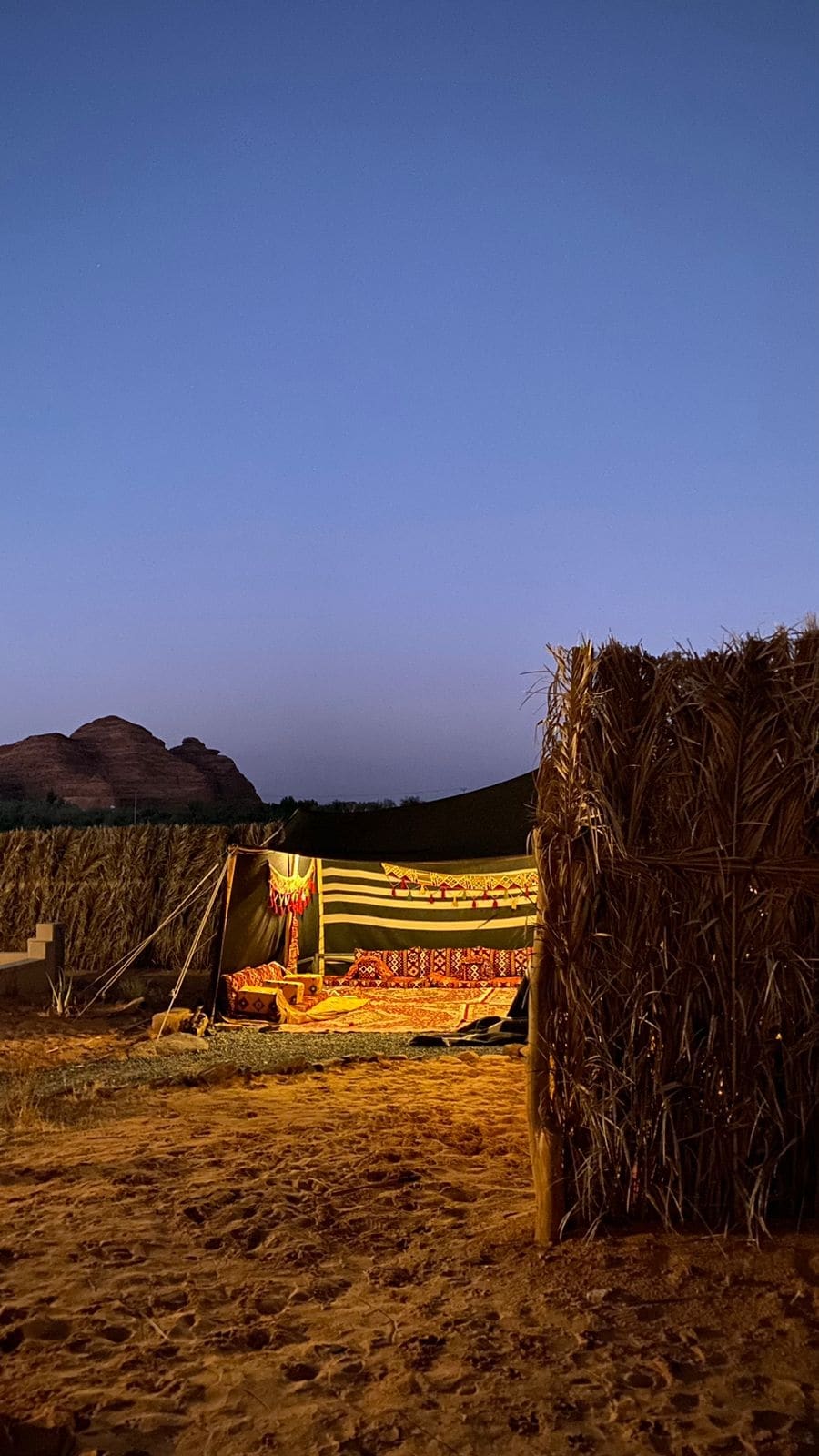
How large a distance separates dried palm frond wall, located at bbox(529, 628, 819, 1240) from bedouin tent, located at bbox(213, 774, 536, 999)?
17.1 ft

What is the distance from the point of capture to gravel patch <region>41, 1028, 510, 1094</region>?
21.7 ft

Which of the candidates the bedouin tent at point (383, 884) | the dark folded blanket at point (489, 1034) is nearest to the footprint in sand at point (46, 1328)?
the dark folded blanket at point (489, 1034)

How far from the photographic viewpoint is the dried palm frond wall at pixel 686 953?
3.39 m

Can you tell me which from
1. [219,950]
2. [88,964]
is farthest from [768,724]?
[88,964]

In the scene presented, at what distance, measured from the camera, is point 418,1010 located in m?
9.45

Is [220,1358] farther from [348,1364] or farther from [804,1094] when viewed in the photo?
[804,1094]

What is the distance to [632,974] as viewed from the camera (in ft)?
11.4

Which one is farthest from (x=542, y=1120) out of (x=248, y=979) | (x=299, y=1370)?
(x=248, y=979)

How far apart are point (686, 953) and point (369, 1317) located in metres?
1.44

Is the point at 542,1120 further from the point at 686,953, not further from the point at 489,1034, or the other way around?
the point at 489,1034

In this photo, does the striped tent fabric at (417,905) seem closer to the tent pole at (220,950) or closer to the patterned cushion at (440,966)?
the patterned cushion at (440,966)

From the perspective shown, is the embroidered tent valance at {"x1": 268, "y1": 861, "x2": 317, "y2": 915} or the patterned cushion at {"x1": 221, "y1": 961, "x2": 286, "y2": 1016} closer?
the patterned cushion at {"x1": 221, "y1": 961, "x2": 286, "y2": 1016}

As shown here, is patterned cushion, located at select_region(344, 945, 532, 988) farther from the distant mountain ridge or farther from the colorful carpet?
the distant mountain ridge

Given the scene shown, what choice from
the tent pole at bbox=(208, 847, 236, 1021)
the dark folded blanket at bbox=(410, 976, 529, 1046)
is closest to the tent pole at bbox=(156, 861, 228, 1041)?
the tent pole at bbox=(208, 847, 236, 1021)
